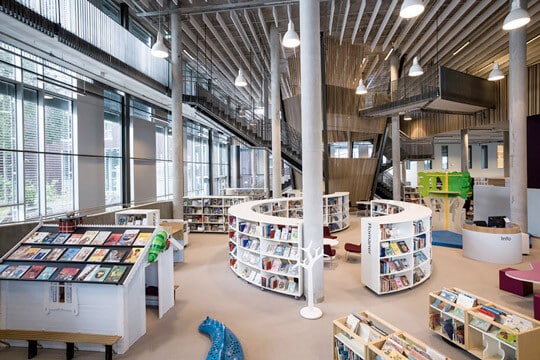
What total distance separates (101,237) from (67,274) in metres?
0.69

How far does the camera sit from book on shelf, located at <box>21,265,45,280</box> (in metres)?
4.20

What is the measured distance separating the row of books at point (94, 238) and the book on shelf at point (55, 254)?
0.38 ft

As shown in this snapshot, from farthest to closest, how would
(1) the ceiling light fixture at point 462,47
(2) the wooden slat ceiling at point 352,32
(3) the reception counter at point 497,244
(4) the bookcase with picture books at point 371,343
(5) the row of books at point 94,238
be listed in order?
(1) the ceiling light fixture at point 462,47
(2) the wooden slat ceiling at point 352,32
(3) the reception counter at point 497,244
(5) the row of books at point 94,238
(4) the bookcase with picture books at point 371,343

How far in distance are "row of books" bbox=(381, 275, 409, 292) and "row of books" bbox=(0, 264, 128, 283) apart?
4.61 metres

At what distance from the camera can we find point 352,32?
1363cm

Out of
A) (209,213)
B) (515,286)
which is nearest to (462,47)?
(515,286)

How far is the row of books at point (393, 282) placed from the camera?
564 cm

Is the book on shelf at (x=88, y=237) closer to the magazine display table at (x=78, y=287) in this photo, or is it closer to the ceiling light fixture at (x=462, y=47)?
the magazine display table at (x=78, y=287)

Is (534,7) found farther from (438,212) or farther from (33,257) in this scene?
(33,257)

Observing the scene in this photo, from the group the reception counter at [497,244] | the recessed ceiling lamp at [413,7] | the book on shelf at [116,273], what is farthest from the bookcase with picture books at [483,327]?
the recessed ceiling lamp at [413,7]

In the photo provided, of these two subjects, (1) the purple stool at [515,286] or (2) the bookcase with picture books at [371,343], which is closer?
(2) the bookcase with picture books at [371,343]

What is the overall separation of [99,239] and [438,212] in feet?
37.1

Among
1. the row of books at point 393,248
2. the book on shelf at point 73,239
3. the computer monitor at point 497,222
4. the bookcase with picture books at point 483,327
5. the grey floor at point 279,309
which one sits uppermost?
the book on shelf at point 73,239

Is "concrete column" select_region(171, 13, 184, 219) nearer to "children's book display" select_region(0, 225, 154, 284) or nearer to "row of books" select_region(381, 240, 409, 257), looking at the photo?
"children's book display" select_region(0, 225, 154, 284)
